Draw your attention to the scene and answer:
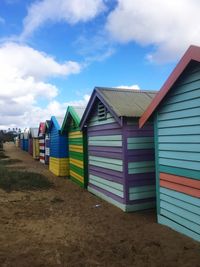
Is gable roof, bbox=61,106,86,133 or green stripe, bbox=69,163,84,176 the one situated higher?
gable roof, bbox=61,106,86,133

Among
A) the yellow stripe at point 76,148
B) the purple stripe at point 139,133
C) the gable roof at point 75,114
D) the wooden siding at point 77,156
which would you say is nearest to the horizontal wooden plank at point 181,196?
the purple stripe at point 139,133

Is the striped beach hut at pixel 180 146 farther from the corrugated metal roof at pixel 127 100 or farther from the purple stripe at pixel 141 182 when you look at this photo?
the purple stripe at pixel 141 182

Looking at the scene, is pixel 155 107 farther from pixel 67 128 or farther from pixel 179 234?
pixel 67 128

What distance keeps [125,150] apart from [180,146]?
7.99 feet

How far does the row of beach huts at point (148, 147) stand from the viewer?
627cm

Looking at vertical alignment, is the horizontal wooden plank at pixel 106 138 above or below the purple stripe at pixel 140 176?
above

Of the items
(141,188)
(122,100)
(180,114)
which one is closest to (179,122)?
(180,114)

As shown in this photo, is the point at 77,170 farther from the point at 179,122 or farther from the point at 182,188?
the point at 179,122

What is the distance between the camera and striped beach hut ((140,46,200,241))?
6.12 m

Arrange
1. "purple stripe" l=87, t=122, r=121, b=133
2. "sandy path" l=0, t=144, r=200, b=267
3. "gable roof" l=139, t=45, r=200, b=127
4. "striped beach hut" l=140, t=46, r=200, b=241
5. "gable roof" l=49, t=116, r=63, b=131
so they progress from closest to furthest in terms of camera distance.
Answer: "sandy path" l=0, t=144, r=200, b=267 < "gable roof" l=139, t=45, r=200, b=127 < "striped beach hut" l=140, t=46, r=200, b=241 < "purple stripe" l=87, t=122, r=121, b=133 < "gable roof" l=49, t=116, r=63, b=131

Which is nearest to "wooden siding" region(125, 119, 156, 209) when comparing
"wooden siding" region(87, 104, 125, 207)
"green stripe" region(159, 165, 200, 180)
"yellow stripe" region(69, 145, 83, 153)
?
"wooden siding" region(87, 104, 125, 207)

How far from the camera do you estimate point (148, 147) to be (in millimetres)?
9102

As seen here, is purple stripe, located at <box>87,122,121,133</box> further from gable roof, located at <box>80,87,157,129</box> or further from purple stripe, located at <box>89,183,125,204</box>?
purple stripe, located at <box>89,183,125,204</box>

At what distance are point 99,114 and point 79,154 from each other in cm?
349
